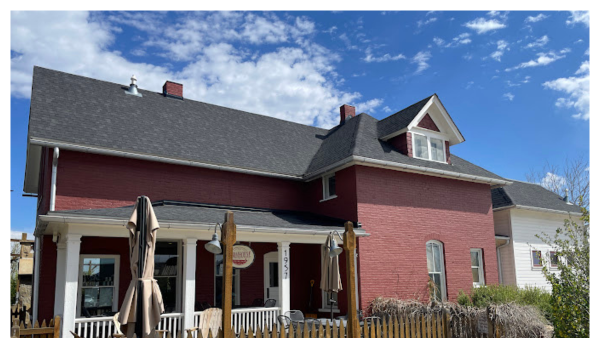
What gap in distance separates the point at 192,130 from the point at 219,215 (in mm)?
4817

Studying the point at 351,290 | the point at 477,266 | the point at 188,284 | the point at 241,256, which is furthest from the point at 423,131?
the point at 351,290

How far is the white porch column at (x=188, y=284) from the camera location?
38.0ft

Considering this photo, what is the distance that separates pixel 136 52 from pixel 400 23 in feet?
23.9

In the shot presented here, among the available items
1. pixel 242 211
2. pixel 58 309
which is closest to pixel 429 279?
pixel 242 211

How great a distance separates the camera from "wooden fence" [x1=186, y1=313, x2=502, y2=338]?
8.06 meters

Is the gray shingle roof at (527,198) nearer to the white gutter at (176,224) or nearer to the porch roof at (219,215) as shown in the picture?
the porch roof at (219,215)

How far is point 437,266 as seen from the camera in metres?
17.5

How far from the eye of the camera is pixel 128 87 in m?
17.9

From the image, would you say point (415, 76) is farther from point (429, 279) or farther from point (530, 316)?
point (530, 316)

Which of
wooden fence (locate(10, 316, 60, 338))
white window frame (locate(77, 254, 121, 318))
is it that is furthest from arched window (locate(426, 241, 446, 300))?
wooden fence (locate(10, 316, 60, 338))

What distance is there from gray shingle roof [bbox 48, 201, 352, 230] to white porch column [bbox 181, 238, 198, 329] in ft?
2.34

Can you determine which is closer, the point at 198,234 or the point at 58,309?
the point at 58,309

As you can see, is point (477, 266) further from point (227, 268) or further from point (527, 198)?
point (227, 268)

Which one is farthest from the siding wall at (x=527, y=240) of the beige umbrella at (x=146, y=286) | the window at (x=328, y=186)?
the beige umbrella at (x=146, y=286)
